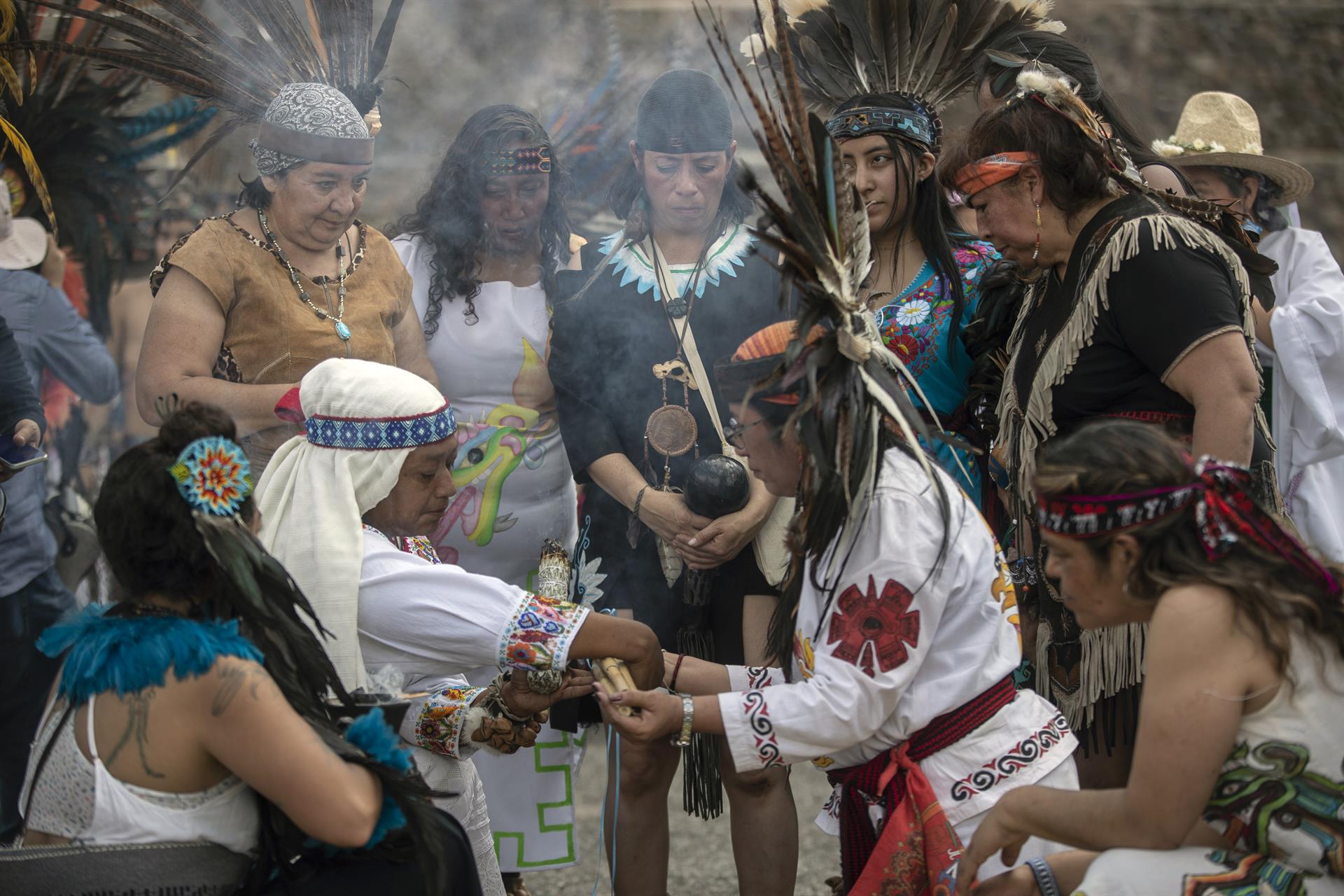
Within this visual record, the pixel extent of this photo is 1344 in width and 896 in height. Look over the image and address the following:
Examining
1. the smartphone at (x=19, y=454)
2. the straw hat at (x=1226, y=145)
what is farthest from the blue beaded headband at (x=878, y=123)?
the smartphone at (x=19, y=454)

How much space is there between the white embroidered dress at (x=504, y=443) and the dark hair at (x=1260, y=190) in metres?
2.45

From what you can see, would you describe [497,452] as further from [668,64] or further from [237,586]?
[668,64]

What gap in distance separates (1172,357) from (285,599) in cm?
193

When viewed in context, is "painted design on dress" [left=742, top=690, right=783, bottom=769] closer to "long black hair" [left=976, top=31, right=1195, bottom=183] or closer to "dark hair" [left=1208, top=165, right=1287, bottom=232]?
"long black hair" [left=976, top=31, right=1195, bottom=183]

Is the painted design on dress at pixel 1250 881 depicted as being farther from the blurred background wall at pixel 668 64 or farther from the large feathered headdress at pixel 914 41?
the blurred background wall at pixel 668 64

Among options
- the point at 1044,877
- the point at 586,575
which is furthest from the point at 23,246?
the point at 1044,877

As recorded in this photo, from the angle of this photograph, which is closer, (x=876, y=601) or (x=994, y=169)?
(x=876, y=601)

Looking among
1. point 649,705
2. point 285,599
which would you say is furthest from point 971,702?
point 285,599

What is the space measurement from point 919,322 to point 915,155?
482 millimetres

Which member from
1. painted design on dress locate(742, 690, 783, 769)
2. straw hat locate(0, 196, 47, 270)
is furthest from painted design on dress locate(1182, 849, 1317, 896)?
straw hat locate(0, 196, 47, 270)

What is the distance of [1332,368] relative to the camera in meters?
4.21

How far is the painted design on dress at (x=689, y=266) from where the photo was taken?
3.73m

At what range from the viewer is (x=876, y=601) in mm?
2355

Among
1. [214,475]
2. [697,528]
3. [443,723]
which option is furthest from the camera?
[697,528]
